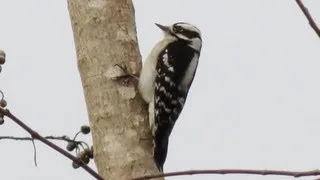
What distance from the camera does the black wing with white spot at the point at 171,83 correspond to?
4.21 meters

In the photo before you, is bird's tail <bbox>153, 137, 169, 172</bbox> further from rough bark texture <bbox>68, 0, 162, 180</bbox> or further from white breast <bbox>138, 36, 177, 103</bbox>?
white breast <bbox>138, 36, 177, 103</bbox>

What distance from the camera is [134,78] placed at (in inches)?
150

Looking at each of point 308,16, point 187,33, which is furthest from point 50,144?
point 187,33

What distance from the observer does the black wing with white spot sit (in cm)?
421

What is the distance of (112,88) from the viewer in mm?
3658

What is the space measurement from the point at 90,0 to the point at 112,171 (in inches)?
42.0

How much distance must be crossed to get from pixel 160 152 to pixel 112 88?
0.43 meters

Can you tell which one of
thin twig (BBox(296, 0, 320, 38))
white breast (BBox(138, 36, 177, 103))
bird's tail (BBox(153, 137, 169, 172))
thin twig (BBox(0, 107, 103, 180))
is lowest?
bird's tail (BBox(153, 137, 169, 172))

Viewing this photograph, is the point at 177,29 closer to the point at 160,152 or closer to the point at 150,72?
the point at 150,72

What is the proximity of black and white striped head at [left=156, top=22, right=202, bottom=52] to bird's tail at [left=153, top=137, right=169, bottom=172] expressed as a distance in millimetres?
1089

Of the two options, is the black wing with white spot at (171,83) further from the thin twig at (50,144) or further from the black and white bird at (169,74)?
the thin twig at (50,144)

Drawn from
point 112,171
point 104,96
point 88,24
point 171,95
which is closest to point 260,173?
point 112,171

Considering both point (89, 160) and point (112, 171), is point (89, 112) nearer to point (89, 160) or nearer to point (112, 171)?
point (89, 160)

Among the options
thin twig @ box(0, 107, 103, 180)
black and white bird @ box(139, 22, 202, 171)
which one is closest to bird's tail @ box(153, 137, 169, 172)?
black and white bird @ box(139, 22, 202, 171)
